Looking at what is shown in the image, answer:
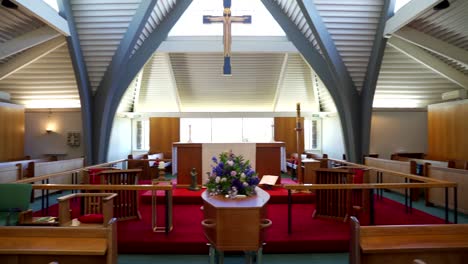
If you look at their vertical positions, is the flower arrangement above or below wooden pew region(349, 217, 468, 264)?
above

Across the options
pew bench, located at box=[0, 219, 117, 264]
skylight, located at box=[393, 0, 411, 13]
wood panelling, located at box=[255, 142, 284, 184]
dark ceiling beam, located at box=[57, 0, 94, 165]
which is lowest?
pew bench, located at box=[0, 219, 117, 264]

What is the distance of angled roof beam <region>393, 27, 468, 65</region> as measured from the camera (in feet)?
30.2

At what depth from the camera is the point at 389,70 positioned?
12141mm

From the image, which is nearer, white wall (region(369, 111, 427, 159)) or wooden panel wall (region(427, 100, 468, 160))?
wooden panel wall (region(427, 100, 468, 160))

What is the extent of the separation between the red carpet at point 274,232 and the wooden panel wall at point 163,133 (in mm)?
8439

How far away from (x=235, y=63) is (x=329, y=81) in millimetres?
4367

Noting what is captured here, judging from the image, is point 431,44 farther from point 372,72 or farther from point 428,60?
point 428,60

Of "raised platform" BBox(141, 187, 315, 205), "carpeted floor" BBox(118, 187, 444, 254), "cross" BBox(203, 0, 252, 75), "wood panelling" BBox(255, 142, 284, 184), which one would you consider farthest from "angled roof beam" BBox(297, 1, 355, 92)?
"carpeted floor" BBox(118, 187, 444, 254)

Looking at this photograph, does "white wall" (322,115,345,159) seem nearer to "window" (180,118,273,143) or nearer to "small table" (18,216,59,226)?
"window" (180,118,273,143)

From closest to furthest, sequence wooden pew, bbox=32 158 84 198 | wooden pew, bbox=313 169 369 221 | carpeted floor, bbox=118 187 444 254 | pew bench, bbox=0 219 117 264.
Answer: pew bench, bbox=0 219 117 264 → carpeted floor, bbox=118 187 444 254 → wooden pew, bbox=313 169 369 221 → wooden pew, bbox=32 158 84 198

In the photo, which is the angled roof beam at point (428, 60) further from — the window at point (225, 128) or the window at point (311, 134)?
the window at point (225, 128)

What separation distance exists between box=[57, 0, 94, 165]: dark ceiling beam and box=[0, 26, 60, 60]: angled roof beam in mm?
449

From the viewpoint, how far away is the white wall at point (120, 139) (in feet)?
45.3

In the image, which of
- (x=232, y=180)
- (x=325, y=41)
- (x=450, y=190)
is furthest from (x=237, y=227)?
(x=325, y=41)
